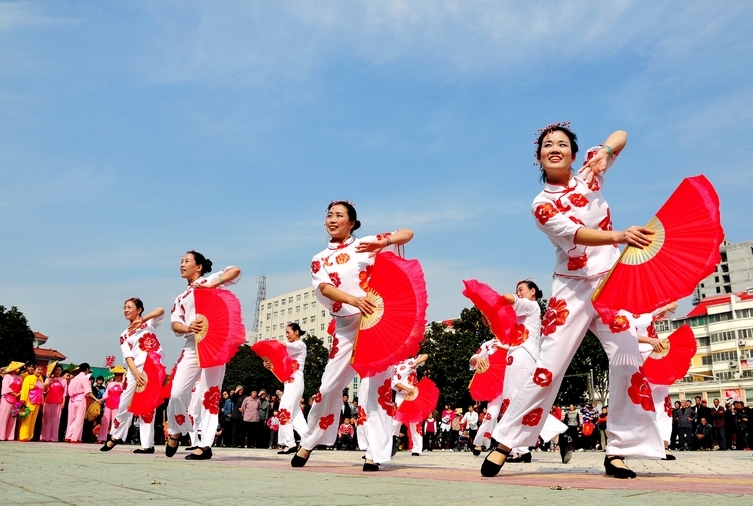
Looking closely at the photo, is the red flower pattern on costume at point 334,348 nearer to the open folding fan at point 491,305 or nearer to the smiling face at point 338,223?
the smiling face at point 338,223

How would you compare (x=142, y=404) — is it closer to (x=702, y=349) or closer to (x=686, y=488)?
(x=686, y=488)

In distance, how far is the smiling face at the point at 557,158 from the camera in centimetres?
515

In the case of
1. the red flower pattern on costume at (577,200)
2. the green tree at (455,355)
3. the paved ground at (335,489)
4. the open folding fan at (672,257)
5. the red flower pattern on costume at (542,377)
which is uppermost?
the green tree at (455,355)

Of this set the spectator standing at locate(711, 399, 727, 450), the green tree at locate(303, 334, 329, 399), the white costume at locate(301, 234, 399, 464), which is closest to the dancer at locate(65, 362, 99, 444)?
the white costume at locate(301, 234, 399, 464)

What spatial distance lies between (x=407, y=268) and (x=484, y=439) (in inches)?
237

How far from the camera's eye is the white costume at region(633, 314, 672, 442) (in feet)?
29.2

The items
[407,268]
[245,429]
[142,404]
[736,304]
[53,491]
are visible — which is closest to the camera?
[53,491]

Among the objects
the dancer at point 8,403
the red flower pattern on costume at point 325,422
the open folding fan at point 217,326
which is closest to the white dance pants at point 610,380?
the red flower pattern on costume at point 325,422

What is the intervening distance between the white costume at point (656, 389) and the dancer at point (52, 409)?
1374cm

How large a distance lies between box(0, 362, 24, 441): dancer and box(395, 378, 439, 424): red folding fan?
986cm

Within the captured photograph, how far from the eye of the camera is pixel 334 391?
643 cm

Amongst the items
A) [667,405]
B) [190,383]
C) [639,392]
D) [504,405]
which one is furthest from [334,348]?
[667,405]

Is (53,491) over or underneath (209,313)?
underneath

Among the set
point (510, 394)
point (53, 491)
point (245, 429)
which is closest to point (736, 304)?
point (245, 429)
